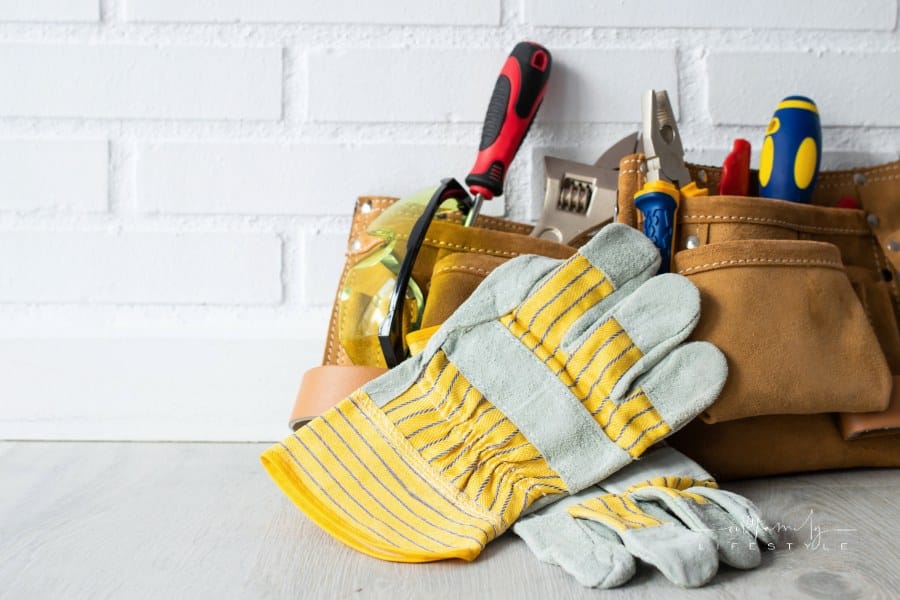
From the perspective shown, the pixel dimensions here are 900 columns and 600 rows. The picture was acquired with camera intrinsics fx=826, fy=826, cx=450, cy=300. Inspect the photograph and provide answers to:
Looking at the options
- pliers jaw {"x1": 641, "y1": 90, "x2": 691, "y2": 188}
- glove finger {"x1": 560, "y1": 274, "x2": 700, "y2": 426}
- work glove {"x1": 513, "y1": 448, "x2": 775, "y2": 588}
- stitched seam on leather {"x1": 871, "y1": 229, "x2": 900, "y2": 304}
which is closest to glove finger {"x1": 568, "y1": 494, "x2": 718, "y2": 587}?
work glove {"x1": 513, "y1": 448, "x2": 775, "y2": 588}

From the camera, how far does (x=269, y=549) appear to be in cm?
66

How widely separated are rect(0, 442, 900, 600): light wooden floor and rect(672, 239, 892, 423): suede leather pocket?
100 millimetres

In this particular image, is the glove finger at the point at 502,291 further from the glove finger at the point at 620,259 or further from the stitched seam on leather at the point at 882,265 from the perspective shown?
the stitched seam on leather at the point at 882,265

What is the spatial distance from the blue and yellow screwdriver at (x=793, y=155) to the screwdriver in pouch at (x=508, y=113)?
0.28m

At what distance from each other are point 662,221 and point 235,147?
0.56 meters

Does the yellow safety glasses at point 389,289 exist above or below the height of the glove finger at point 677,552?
above

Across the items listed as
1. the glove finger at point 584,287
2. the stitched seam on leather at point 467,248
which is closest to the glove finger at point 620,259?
the glove finger at point 584,287

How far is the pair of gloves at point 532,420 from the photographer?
68 cm

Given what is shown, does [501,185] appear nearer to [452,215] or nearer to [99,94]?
[452,215]

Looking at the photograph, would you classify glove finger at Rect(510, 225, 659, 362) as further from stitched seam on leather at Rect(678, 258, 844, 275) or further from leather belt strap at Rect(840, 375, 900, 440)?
leather belt strap at Rect(840, 375, 900, 440)

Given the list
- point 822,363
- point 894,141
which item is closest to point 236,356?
point 822,363

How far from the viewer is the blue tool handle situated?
33.4 inches

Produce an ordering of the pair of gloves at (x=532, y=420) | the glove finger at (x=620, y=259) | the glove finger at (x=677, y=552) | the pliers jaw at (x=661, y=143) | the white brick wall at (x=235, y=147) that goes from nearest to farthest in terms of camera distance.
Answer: the glove finger at (x=677, y=552), the pair of gloves at (x=532, y=420), the glove finger at (x=620, y=259), the pliers jaw at (x=661, y=143), the white brick wall at (x=235, y=147)

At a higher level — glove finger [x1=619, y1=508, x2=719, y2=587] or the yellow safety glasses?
the yellow safety glasses
